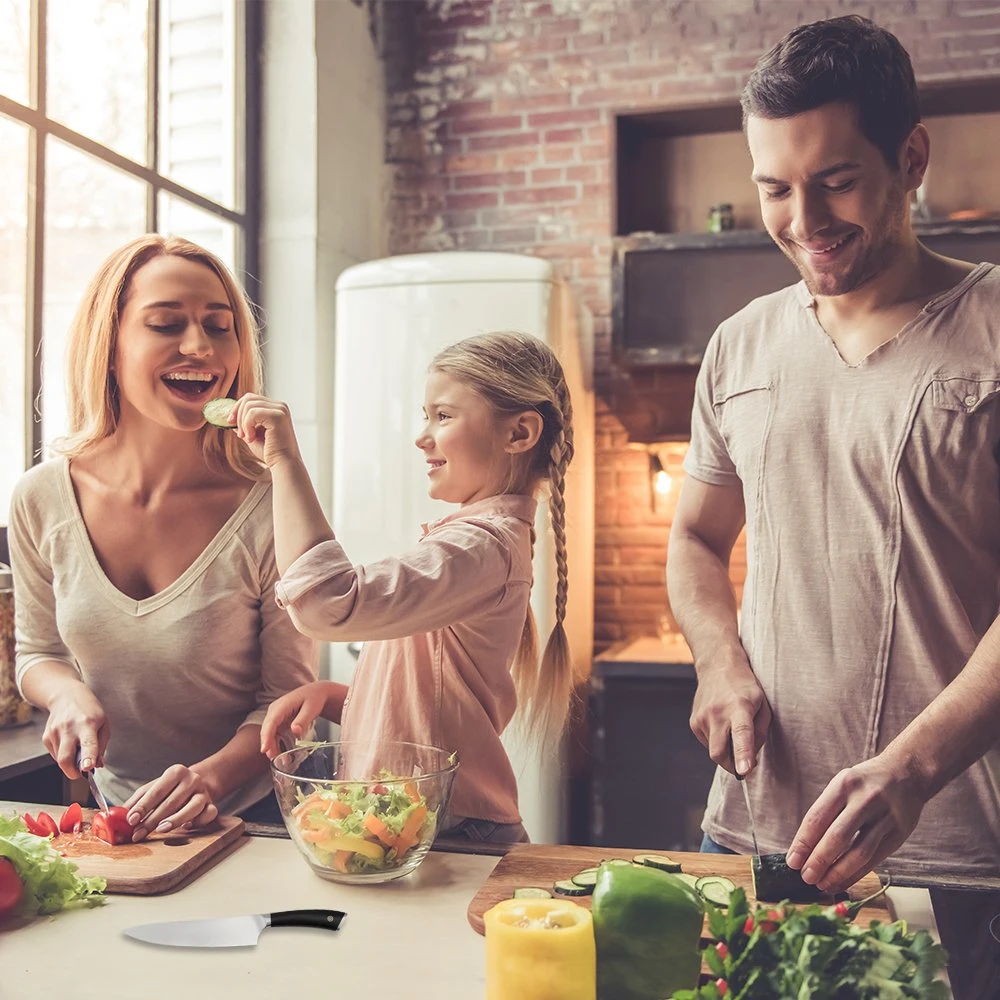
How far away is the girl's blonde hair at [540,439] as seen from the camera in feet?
4.71

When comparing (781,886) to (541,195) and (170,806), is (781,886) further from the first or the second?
(541,195)

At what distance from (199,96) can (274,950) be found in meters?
2.73

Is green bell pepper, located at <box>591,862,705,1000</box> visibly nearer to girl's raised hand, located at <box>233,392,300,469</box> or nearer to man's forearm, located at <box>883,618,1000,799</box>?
man's forearm, located at <box>883,618,1000,799</box>

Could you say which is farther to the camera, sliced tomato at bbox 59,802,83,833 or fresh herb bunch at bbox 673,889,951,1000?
sliced tomato at bbox 59,802,83,833

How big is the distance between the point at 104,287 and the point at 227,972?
1002mm

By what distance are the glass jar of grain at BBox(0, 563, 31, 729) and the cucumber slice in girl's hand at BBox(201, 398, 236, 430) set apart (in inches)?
28.2

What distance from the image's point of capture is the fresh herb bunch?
2.31ft

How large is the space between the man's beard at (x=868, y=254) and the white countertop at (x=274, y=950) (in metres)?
0.82

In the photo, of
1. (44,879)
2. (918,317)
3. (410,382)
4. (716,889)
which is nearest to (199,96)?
(410,382)

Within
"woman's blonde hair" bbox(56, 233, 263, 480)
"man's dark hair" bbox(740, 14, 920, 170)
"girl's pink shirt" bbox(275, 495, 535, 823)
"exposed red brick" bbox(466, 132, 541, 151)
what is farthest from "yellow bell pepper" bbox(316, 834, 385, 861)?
"exposed red brick" bbox(466, 132, 541, 151)

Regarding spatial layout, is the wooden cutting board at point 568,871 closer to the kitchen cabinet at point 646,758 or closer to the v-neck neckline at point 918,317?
the v-neck neckline at point 918,317

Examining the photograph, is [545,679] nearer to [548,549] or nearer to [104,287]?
[104,287]

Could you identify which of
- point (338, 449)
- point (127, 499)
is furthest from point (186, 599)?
point (338, 449)

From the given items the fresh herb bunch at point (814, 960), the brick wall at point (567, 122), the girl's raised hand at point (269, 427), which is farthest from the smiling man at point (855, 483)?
the brick wall at point (567, 122)
